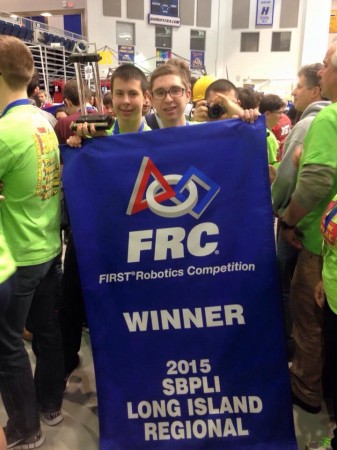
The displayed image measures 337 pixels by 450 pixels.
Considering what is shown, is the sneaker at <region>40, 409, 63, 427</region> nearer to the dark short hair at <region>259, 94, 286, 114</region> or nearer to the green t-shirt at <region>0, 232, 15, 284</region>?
the green t-shirt at <region>0, 232, 15, 284</region>

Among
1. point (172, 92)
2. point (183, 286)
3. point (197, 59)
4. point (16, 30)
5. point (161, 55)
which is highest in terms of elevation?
point (16, 30)

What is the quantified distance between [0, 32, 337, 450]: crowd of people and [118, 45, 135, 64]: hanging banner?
641 inches

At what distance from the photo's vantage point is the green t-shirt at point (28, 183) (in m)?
1.50

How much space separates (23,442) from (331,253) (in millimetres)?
1495

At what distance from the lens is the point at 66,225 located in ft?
6.88

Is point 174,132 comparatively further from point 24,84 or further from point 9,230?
point 9,230

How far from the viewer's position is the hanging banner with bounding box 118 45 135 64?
671 inches

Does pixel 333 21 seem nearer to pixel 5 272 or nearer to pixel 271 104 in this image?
pixel 271 104

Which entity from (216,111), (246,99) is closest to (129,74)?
(216,111)

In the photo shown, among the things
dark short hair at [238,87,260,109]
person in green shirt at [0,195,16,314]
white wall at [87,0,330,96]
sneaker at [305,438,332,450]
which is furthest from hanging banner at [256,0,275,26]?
person in green shirt at [0,195,16,314]

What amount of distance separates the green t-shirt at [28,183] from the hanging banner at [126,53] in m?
16.7

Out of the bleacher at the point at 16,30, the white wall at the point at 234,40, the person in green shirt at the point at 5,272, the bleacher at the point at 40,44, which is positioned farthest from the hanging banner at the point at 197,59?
the person in green shirt at the point at 5,272

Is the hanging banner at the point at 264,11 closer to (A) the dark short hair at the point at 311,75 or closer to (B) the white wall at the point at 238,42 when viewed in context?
(B) the white wall at the point at 238,42

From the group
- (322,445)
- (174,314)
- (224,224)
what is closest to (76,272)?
(174,314)
